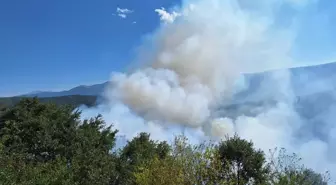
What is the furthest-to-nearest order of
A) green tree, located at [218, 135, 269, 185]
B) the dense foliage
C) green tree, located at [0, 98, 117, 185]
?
green tree, located at [218, 135, 269, 185]
green tree, located at [0, 98, 117, 185]
the dense foliage

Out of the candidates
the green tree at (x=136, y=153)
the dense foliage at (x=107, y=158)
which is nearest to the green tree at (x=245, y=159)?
the dense foliage at (x=107, y=158)

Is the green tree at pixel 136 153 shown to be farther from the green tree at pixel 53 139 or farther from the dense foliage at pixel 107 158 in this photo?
the green tree at pixel 53 139

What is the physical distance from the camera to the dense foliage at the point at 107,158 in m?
26.5

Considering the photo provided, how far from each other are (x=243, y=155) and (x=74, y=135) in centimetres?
2598

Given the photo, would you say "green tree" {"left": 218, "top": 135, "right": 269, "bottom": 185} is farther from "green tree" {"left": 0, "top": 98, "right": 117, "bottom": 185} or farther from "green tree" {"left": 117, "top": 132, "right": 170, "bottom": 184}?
"green tree" {"left": 0, "top": 98, "right": 117, "bottom": 185}

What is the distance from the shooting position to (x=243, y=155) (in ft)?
160

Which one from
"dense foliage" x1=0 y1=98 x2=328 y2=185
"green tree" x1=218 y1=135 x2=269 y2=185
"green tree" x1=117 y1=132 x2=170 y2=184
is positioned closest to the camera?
"dense foliage" x1=0 y1=98 x2=328 y2=185

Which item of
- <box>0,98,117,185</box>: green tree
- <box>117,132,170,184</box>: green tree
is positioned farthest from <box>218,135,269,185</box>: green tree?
<box>0,98,117,185</box>: green tree

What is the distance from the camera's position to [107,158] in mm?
53812

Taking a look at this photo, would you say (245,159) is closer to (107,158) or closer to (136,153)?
(107,158)

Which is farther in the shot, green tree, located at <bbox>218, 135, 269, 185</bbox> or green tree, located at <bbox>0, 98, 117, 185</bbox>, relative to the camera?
green tree, located at <bbox>218, 135, 269, 185</bbox>

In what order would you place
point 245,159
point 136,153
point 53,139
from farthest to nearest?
point 136,153
point 53,139
point 245,159

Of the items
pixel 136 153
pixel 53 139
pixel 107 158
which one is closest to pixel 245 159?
pixel 107 158

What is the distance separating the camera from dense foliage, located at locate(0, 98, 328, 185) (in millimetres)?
26531
